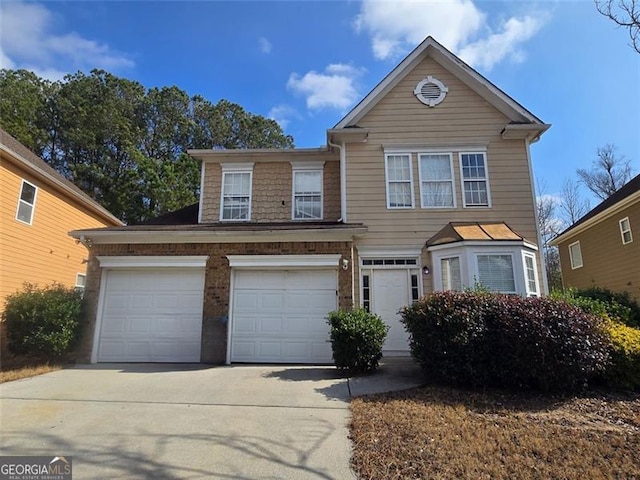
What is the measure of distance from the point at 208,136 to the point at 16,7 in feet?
62.4

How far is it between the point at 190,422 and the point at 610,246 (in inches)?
622

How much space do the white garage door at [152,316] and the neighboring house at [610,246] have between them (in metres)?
14.0

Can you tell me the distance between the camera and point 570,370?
6023mm

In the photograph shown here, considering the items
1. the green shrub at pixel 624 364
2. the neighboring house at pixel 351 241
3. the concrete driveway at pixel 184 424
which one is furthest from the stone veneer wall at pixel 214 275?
the green shrub at pixel 624 364

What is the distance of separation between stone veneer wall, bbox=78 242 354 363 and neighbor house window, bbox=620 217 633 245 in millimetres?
10468

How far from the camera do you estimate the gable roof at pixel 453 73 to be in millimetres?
10938

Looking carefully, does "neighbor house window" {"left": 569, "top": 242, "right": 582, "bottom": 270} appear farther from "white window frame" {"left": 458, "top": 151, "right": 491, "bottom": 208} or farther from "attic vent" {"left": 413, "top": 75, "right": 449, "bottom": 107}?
"attic vent" {"left": 413, "top": 75, "right": 449, "bottom": 107}

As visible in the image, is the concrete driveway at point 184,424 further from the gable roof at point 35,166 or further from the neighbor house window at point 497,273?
the gable roof at point 35,166

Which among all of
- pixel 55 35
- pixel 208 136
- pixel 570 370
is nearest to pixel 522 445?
pixel 570 370

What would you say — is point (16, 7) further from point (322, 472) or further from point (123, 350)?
point (322, 472)

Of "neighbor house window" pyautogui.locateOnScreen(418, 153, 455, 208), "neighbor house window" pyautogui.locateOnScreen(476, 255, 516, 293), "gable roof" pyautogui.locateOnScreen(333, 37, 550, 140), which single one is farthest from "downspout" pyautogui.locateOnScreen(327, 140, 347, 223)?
"neighbor house window" pyautogui.locateOnScreen(476, 255, 516, 293)

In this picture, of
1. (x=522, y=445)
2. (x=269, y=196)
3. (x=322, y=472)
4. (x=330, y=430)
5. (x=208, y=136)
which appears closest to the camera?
(x=322, y=472)

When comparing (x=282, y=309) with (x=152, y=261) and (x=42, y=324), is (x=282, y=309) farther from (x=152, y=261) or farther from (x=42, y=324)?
(x=42, y=324)

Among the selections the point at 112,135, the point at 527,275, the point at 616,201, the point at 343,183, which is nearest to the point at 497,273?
the point at 527,275
